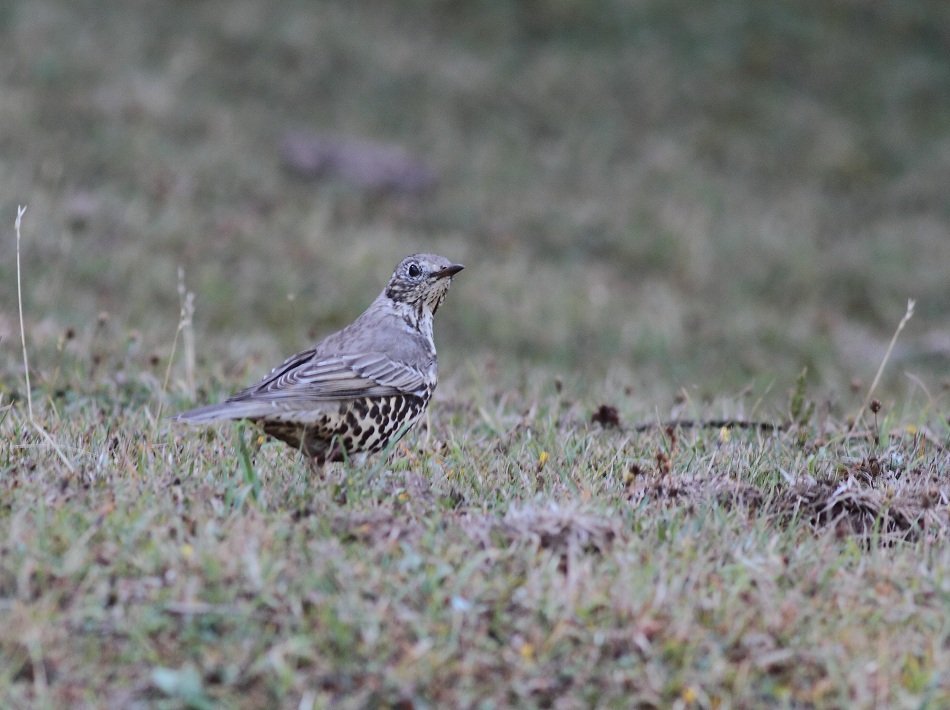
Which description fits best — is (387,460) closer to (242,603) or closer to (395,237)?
(242,603)

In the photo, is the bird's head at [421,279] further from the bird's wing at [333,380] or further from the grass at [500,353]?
the grass at [500,353]

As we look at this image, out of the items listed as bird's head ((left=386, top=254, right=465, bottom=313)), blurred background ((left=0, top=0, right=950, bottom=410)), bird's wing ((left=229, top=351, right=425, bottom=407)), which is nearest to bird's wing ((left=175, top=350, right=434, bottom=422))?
bird's wing ((left=229, top=351, right=425, bottom=407))

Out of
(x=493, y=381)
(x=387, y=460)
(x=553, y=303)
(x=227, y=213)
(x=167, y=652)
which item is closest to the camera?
(x=167, y=652)

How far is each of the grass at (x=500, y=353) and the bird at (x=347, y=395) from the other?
151mm

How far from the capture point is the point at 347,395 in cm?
513

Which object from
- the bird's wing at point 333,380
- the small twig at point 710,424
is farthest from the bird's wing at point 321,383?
the small twig at point 710,424

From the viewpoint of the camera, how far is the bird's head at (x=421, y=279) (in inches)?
235

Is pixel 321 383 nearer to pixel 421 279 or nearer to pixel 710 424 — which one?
→ pixel 421 279

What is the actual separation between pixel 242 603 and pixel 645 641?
4.21 ft

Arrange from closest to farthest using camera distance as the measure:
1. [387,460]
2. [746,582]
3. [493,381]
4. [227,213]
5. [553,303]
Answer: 1. [746,582]
2. [387,460]
3. [493,381]
4. [553,303]
5. [227,213]

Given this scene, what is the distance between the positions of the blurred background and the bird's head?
5.08 ft

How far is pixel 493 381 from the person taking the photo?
8156 millimetres

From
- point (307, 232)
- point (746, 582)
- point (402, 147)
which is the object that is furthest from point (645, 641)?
point (402, 147)

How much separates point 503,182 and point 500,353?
5709 mm
